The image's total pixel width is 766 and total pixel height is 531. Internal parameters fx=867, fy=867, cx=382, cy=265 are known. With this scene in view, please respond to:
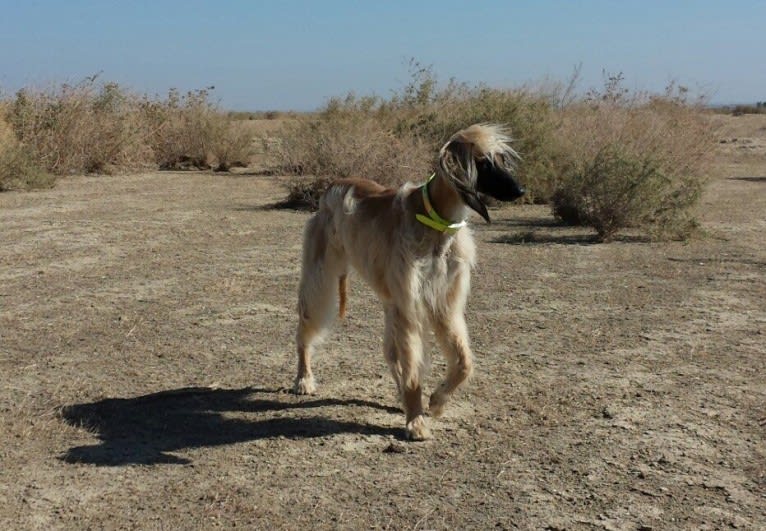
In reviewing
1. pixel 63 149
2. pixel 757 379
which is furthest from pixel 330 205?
pixel 63 149

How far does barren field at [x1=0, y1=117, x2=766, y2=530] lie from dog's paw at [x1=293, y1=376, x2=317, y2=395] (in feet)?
0.22

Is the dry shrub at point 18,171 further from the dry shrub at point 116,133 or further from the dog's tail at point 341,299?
the dog's tail at point 341,299

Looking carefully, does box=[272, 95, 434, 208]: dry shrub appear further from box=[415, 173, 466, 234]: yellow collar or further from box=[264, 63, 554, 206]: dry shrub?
box=[415, 173, 466, 234]: yellow collar

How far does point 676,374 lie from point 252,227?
875 centimetres

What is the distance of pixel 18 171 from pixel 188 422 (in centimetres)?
1575

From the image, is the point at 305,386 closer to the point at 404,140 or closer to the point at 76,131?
the point at 404,140

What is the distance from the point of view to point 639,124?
17.2m

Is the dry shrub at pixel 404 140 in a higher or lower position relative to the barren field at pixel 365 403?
higher

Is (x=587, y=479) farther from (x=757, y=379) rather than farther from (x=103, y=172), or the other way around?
(x=103, y=172)

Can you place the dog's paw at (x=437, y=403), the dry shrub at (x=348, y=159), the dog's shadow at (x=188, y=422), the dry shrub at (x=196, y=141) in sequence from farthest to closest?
the dry shrub at (x=196, y=141)
the dry shrub at (x=348, y=159)
the dog's paw at (x=437, y=403)
the dog's shadow at (x=188, y=422)

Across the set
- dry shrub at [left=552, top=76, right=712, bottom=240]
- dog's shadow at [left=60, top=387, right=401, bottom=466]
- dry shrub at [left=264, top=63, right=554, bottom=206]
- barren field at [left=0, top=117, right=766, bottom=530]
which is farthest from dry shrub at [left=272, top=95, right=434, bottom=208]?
dog's shadow at [left=60, top=387, right=401, bottom=466]

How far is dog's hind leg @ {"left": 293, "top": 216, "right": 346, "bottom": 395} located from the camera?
19.6 feet

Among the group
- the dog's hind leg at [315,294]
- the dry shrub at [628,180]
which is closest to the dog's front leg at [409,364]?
the dog's hind leg at [315,294]

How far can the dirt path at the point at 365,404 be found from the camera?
14.1ft
